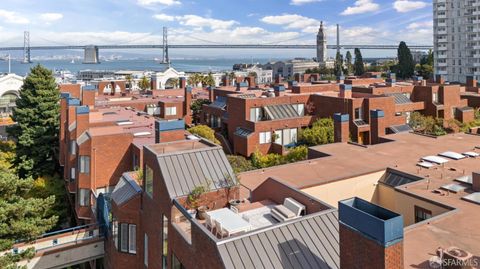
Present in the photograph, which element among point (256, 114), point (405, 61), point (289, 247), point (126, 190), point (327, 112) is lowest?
point (289, 247)

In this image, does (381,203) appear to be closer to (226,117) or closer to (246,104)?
(246,104)

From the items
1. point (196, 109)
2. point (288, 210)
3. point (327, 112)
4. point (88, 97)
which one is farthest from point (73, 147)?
point (196, 109)

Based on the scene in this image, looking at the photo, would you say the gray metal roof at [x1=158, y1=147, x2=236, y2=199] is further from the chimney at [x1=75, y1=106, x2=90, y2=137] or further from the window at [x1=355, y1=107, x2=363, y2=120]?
the window at [x1=355, y1=107, x2=363, y2=120]

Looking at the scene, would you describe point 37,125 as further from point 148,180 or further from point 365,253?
point 365,253

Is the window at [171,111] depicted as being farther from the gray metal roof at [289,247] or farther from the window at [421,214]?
the gray metal roof at [289,247]

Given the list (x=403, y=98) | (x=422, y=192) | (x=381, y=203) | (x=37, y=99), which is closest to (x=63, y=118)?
(x=37, y=99)
